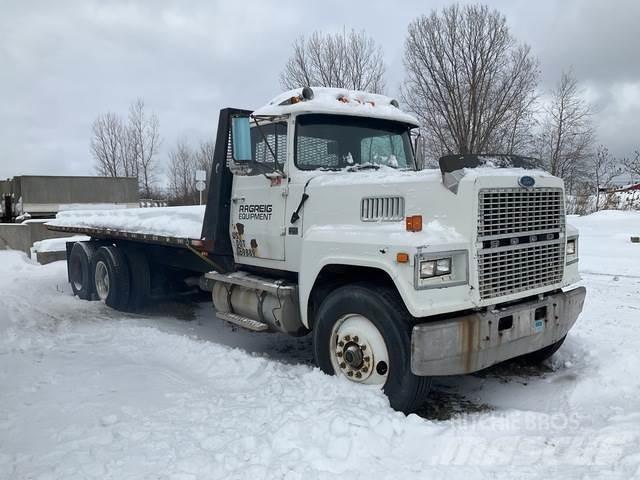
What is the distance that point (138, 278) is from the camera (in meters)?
8.24

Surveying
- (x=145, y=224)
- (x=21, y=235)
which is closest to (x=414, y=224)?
(x=145, y=224)

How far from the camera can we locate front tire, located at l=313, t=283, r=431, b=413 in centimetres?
397

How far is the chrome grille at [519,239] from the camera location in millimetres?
3974

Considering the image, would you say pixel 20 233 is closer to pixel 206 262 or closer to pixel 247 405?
pixel 206 262

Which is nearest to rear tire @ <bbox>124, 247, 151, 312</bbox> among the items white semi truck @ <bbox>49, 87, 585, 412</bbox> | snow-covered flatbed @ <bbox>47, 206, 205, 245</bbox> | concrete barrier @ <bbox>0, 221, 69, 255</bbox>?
snow-covered flatbed @ <bbox>47, 206, 205, 245</bbox>

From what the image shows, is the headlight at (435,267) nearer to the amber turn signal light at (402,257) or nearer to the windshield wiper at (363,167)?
the amber turn signal light at (402,257)

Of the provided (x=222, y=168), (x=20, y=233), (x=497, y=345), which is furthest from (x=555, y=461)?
(x=20, y=233)

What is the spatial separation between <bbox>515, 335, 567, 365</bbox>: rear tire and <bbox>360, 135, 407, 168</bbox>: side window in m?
2.35

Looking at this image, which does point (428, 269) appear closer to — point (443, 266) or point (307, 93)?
point (443, 266)

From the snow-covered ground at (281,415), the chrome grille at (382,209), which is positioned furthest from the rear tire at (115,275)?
the chrome grille at (382,209)

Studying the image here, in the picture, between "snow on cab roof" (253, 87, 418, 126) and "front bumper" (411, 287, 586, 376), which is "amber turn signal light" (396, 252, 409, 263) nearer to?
"front bumper" (411, 287, 586, 376)

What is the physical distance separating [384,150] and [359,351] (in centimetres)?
233

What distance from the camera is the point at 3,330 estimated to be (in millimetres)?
6691

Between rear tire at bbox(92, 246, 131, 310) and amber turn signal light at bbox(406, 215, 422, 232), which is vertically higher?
amber turn signal light at bbox(406, 215, 422, 232)
